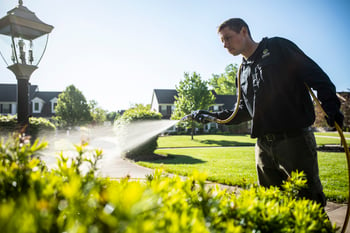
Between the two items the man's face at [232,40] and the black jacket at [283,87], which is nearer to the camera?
the black jacket at [283,87]

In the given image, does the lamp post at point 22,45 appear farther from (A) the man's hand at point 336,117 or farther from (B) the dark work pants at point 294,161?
(A) the man's hand at point 336,117

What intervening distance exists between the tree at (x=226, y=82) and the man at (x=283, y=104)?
6273cm

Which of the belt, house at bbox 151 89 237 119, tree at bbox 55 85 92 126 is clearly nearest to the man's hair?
the belt

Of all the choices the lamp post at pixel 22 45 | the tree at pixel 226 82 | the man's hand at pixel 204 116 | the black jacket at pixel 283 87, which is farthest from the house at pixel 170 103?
the black jacket at pixel 283 87

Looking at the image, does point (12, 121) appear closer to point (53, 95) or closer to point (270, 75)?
point (270, 75)

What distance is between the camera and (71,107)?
3666 centimetres

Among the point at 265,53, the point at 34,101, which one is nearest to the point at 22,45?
the point at 265,53

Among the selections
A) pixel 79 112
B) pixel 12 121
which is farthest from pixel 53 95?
pixel 12 121

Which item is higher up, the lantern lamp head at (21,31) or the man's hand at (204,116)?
the lantern lamp head at (21,31)

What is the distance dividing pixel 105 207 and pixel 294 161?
193 centimetres

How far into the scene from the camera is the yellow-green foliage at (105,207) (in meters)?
0.76

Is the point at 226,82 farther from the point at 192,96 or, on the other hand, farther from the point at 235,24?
the point at 235,24

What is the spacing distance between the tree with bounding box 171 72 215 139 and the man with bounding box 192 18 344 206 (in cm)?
2556

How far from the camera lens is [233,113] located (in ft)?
10.5
